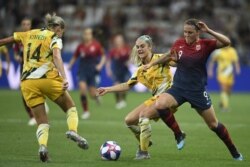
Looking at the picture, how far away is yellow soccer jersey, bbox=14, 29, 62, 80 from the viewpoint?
11117mm

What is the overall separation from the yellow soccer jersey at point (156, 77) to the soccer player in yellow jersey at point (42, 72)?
4.42 ft

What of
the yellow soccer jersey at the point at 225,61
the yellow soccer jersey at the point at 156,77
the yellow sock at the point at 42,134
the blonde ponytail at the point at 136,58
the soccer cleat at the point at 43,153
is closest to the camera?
the soccer cleat at the point at 43,153

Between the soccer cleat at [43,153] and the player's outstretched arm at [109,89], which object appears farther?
the player's outstretched arm at [109,89]

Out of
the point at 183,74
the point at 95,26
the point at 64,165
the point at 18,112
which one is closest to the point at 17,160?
the point at 64,165

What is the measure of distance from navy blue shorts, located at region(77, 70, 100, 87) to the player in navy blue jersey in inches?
386

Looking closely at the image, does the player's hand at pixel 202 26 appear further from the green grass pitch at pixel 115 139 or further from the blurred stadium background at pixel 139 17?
the blurred stadium background at pixel 139 17

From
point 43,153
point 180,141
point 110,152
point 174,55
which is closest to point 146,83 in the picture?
point 174,55

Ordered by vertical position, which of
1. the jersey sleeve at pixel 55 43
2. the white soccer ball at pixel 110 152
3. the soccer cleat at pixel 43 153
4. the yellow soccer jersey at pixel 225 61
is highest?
the jersey sleeve at pixel 55 43

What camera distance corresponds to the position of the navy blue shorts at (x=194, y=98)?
11.2 meters

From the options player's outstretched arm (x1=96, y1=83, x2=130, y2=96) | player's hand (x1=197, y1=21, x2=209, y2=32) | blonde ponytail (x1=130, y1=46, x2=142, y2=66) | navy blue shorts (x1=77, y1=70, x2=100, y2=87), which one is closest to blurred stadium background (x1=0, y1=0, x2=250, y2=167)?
navy blue shorts (x1=77, y1=70, x2=100, y2=87)

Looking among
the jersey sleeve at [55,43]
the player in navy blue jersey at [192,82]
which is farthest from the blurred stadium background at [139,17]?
the jersey sleeve at [55,43]

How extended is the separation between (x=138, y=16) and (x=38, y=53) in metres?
21.1

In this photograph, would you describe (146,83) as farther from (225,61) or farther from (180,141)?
(225,61)

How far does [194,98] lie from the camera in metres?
11.2
